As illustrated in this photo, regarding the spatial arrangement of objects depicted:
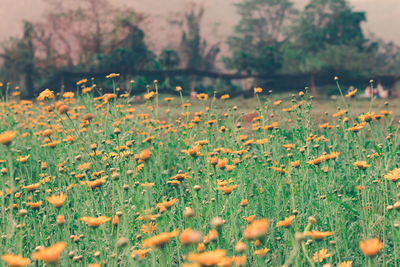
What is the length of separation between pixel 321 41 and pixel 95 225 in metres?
34.7

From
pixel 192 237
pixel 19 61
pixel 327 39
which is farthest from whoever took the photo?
pixel 327 39

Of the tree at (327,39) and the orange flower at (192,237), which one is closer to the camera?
the orange flower at (192,237)

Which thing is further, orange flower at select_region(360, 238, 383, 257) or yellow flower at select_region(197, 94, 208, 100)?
yellow flower at select_region(197, 94, 208, 100)

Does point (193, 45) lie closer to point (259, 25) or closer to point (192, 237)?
point (259, 25)

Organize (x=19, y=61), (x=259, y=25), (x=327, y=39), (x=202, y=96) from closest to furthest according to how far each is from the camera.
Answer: (x=202, y=96) → (x=19, y=61) → (x=327, y=39) → (x=259, y=25)

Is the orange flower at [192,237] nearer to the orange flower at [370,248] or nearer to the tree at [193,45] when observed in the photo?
the orange flower at [370,248]

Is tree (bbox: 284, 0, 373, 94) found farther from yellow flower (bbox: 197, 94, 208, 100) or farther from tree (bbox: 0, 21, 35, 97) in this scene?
yellow flower (bbox: 197, 94, 208, 100)

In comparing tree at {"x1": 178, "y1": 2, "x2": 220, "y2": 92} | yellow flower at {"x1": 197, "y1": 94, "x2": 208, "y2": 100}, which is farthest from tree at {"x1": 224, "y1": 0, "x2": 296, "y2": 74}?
yellow flower at {"x1": 197, "y1": 94, "x2": 208, "y2": 100}

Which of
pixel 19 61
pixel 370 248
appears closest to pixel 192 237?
pixel 370 248

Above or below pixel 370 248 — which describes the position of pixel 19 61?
above

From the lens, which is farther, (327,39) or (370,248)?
(327,39)

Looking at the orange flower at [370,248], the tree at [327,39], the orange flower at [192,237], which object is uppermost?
the tree at [327,39]

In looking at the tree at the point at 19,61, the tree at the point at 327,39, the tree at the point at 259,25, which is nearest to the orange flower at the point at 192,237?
the tree at the point at 19,61

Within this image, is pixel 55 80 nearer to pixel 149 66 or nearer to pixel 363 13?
pixel 149 66
